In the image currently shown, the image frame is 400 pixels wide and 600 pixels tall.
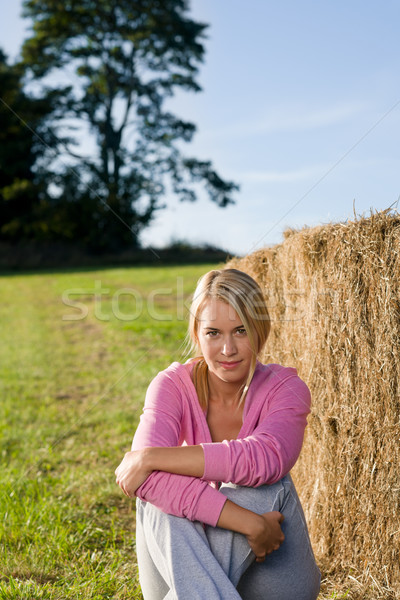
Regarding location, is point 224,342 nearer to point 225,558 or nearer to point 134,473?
point 134,473

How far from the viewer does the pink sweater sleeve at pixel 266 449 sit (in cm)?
195

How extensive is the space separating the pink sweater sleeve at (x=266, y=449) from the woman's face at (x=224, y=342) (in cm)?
20

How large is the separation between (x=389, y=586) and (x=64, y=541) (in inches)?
62.1

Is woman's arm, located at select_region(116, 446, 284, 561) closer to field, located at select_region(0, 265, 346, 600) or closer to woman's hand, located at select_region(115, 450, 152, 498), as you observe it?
woman's hand, located at select_region(115, 450, 152, 498)

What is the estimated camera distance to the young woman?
1875 mm

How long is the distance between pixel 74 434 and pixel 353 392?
3156mm

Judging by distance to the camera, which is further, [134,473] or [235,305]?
[235,305]

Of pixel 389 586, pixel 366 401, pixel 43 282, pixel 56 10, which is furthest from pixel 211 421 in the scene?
pixel 56 10

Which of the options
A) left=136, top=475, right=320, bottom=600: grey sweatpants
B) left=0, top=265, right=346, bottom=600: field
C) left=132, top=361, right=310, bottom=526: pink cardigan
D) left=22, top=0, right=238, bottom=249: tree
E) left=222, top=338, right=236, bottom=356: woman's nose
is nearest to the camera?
left=136, top=475, right=320, bottom=600: grey sweatpants

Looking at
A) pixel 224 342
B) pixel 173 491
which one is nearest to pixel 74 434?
pixel 224 342

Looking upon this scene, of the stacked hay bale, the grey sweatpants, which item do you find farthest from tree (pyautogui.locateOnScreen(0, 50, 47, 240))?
the grey sweatpants

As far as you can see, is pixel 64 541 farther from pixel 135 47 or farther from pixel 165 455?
pixel 135 47

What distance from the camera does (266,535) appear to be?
1.87 meters

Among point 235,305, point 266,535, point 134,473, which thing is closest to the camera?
point 266,535
